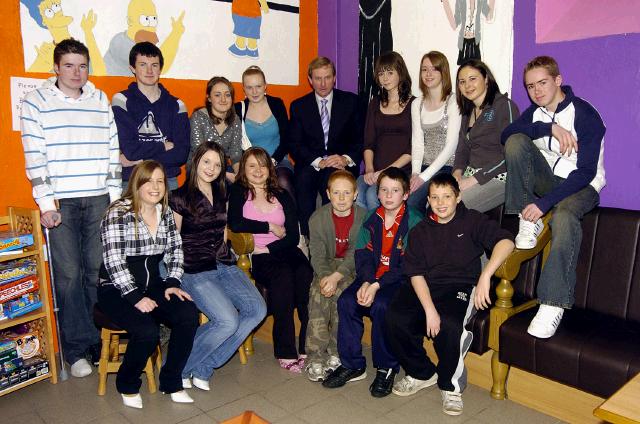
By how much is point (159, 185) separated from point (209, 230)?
46 cm

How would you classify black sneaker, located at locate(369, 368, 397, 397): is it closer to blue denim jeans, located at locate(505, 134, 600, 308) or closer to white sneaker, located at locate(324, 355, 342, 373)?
white sneaker, located at locate(324, 355, 342, 373)

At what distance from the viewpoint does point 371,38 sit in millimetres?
4457

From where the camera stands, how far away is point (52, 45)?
338 cm

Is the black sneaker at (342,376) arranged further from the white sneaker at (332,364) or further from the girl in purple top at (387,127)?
the girl in purple top at (387,127)

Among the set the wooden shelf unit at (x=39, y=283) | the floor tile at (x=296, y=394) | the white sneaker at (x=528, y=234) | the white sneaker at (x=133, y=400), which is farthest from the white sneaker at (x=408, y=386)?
the wooden shelf unit at (x=39, y=283)

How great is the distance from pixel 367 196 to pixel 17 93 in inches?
89.9

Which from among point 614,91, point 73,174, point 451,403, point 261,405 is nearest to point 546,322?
point 451,403

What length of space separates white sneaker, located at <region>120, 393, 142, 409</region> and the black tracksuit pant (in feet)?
Answer: 4.40

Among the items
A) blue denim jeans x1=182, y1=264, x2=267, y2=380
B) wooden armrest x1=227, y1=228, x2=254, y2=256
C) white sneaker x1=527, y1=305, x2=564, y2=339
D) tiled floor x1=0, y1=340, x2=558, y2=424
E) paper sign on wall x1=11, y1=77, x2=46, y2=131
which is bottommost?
tiled floor x1=0, y1=340, x2=558, y2=424

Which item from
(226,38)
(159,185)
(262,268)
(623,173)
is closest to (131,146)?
(159,185)

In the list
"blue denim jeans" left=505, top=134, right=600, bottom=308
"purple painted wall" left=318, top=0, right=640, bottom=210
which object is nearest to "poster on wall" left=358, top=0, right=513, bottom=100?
"purple painted wall" left=318, top=0, right=640, bottom=210

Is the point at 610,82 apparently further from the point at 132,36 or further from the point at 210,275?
the point at 132,36

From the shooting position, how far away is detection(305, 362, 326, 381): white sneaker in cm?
312

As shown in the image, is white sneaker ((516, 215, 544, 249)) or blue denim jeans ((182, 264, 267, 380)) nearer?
white sneaker ((516, 215, 544, 249))
